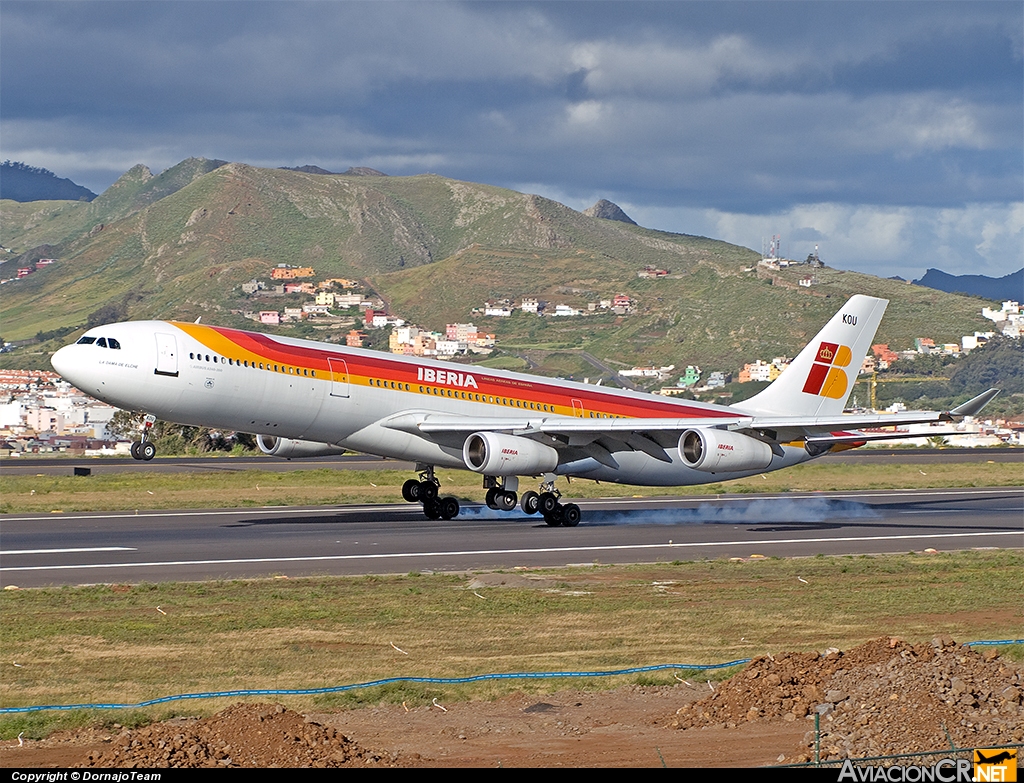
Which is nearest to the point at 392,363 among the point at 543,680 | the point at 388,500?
the point at 388,500

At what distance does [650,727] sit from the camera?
15.6 meters

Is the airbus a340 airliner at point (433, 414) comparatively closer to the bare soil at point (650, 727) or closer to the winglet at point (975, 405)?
the winglet at point (975, 405)

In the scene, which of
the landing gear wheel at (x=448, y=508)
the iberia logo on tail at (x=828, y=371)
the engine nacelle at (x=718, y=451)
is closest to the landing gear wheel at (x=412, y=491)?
the landing gear wheel at (x=448, y=508)

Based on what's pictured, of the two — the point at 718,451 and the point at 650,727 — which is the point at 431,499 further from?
the point at 650,727

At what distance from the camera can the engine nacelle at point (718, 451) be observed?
41.8 meters

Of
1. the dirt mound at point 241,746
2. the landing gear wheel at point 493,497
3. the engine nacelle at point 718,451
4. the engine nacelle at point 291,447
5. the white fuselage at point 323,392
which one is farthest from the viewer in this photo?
the engine nacelle at point 291,447

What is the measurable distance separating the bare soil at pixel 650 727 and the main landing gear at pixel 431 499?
27.7m

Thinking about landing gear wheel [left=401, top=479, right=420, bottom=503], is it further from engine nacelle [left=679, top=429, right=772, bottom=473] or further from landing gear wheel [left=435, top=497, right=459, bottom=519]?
engine nacelle [left=679, top=429, right=772, bottom=473]

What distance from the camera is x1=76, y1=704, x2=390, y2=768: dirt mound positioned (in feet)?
41.7

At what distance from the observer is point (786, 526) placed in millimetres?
44844

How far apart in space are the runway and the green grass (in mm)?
3140

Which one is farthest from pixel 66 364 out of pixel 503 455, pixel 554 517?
pixel 554 517

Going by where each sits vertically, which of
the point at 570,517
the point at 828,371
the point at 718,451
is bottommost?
the point at 570,517

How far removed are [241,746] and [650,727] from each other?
5.24 metres
